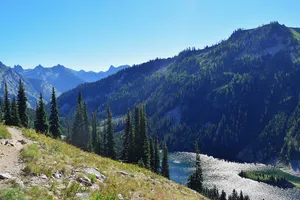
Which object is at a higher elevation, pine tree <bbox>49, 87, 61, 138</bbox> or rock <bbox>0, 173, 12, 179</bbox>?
rock <bbox>0, 173, 12, 179</bbox>

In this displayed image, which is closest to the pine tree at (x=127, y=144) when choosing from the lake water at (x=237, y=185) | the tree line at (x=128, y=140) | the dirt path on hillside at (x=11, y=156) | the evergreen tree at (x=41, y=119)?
the tree line at (x=128, y=140)

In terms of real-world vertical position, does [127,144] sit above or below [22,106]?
below

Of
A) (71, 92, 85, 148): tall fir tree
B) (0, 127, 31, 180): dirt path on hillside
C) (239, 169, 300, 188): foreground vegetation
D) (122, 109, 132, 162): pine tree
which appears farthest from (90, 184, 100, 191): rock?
(239, 169, 300, 188): foreground vegetation

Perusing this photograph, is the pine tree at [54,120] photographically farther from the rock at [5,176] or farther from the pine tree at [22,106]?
the rock at [5,176]

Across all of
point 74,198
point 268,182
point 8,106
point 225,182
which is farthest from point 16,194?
point 268,182

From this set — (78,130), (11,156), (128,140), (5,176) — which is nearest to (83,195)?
(5,176)

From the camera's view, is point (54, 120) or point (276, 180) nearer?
point (54, 120)

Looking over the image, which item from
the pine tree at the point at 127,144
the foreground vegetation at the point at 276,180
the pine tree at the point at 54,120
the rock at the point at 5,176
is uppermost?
the rock at the point at 5,176

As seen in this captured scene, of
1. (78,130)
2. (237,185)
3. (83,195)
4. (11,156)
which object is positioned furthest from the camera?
(237,185)

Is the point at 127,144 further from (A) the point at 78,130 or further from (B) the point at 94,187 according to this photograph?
(B) the point at 94,187

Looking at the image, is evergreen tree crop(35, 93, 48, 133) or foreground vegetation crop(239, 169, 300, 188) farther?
foreground vegetation crop(239, 169, 300, 188)

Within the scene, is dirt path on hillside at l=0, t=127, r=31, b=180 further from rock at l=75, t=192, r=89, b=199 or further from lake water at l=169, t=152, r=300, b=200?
lake water at l=169, t=152, r=300, b=200

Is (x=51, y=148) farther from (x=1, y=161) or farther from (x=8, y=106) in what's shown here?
(x=8, y=106)

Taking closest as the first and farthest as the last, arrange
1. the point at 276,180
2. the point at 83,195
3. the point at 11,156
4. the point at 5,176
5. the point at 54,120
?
1. the point at 5,176
2. the point at 83,195
3. the point at 11,156
4. the point at 54,120
5. the point at 276,180
